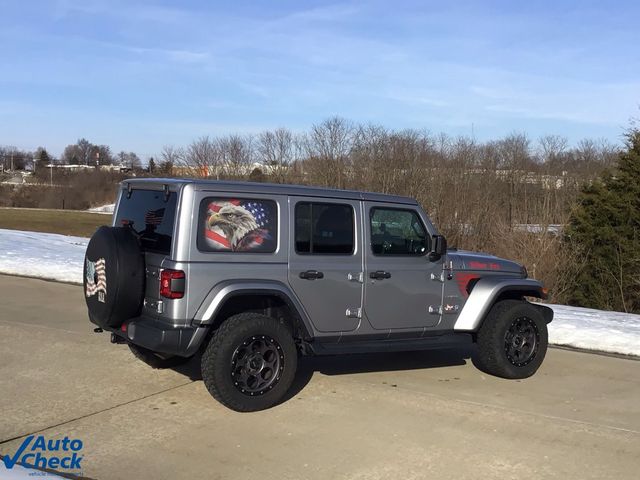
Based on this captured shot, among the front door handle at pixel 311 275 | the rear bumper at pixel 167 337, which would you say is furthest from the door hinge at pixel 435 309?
the rear bumper at pixel 167 337

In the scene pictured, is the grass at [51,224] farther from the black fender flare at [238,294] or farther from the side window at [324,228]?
the black fender flare at [238,294]

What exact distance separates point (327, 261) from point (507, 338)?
7.03 feet

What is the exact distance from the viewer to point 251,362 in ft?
17.1

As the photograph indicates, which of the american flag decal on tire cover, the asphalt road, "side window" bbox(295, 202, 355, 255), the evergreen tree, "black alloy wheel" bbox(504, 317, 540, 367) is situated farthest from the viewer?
the evergreen tree

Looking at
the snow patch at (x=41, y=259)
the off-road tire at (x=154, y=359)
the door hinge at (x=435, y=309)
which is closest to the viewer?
the door hinge at (x=435, y=309)

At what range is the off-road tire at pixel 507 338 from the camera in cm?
636

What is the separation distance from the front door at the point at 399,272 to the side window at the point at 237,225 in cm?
98

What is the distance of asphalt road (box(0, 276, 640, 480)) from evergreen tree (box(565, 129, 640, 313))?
1444 centimetres

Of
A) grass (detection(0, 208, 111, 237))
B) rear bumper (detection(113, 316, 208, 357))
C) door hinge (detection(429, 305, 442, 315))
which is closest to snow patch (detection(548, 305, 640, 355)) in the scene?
door hinge (detection(429, 305, 442, 315))

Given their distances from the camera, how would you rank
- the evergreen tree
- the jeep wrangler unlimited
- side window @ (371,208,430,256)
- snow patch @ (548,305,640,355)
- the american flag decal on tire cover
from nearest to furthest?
the jeep wrangler unlimited
the american flag decal on tire cover
side window @ (371,208,430,256)
snow patch @ (548,305,640,355)
the evergreen tree

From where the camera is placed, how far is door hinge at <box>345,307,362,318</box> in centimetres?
570

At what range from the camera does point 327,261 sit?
5609 mm

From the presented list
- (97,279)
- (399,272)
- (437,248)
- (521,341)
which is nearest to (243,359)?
(97,279)

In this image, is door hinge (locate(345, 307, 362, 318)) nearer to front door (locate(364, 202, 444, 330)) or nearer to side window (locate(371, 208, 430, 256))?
front door (locate(364, 202, 444, 330))
